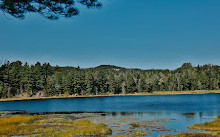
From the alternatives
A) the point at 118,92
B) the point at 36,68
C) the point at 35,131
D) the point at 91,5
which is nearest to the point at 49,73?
the point at 36,68

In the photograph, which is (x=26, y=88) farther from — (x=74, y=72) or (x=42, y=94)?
(x=74, y=72)

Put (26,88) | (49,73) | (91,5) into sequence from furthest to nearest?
(49,73) → (26,88) → (91,5)

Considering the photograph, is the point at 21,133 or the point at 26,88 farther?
the point at 26,88

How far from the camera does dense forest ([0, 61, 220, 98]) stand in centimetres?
14538

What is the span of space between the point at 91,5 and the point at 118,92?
155932 mm

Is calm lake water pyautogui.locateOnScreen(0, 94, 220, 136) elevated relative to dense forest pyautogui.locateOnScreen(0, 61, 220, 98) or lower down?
lower down

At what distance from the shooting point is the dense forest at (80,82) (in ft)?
477

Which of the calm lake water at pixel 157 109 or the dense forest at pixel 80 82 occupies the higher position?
the dense forest at pixel 80 82

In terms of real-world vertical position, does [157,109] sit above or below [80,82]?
below

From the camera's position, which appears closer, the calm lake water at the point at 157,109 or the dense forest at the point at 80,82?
the calm lake water at the point at 157,109

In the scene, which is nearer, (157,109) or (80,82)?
(157,109)

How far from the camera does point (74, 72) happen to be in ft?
515

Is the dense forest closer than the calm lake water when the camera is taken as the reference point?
No

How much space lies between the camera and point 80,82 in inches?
6088
